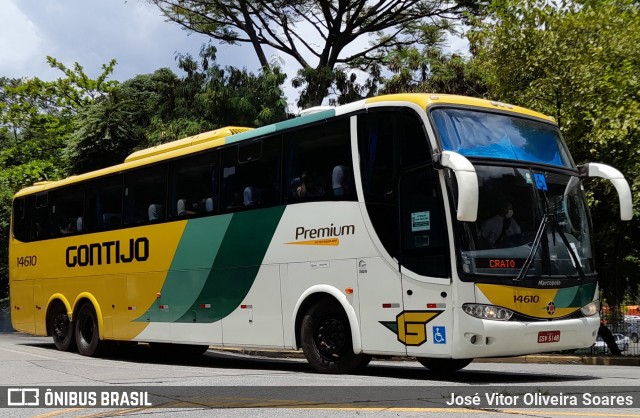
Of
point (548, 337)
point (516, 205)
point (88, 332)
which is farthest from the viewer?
point (88, 332)

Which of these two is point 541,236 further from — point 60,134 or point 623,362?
point 60,134

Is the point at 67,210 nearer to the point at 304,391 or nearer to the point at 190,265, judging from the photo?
the point at 190,265

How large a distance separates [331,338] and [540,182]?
360cm

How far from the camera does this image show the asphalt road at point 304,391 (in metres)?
7.87

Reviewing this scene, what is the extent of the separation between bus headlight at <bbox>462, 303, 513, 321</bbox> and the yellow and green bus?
0.6 inches

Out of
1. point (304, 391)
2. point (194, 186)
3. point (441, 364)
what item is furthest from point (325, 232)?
point (194, 186)

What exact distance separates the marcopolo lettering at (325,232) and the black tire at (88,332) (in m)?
7.03

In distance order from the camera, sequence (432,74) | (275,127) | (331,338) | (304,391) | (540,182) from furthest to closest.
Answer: (432,74)
(275,127)
(331,338)
(540,182)
(304,391)

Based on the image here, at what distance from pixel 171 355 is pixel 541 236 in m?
10.6

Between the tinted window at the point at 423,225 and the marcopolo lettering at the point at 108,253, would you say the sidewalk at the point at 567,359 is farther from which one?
the tinted window at the point at 423,225

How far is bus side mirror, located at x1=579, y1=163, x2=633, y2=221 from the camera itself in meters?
11.4

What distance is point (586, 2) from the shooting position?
20219 millimetres

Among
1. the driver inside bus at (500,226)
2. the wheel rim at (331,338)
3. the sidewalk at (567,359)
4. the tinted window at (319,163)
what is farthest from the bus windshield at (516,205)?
the sidewalk at (567,359)

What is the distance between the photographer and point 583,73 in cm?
1880
